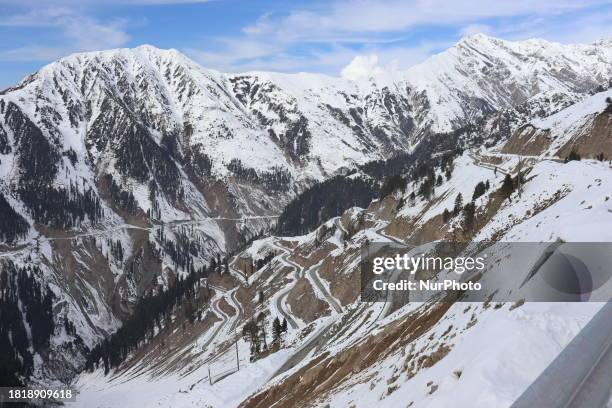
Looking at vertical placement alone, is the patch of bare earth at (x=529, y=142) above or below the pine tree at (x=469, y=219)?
above

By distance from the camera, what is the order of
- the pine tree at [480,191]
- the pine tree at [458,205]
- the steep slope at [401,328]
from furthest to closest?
the pine tree at [458,205]
the pine tree at [480,191]
the steep slope at [401,328]

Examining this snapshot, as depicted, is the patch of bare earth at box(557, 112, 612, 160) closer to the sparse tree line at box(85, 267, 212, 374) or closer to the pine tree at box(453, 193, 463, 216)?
the pine tree at box(453, 193, 463, 216)

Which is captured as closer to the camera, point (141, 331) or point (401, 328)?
point (401, 328)

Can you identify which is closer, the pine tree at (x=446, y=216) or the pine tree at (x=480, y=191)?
the pine tree at (x=480, y=191)

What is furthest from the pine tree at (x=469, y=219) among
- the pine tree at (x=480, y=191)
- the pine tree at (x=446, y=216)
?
the pine tree at (x=446, y=216)

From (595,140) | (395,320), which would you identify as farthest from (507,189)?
(595,140)

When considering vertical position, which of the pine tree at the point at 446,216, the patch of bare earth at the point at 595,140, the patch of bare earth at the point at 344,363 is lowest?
the patch of bare earth at the point at 344,363

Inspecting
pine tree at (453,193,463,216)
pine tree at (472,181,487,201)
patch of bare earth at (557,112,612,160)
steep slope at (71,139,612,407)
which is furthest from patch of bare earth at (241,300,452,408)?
patch of bare earth at (557,112,612,160)

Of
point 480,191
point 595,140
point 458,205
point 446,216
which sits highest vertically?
point 595,140

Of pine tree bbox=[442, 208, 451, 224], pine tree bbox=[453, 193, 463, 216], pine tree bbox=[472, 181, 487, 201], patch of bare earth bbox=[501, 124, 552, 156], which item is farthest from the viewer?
patch of bare earth bbox=[501, 124, 552, 156]

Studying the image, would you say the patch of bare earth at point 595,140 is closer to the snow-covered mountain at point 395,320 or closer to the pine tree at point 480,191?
the snow-covered mountain at point 395,320

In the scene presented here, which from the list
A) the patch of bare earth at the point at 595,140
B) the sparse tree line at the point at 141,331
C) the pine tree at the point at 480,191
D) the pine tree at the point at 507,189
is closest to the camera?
the pine tree at the point at 507,189

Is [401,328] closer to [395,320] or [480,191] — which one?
[395,320]
